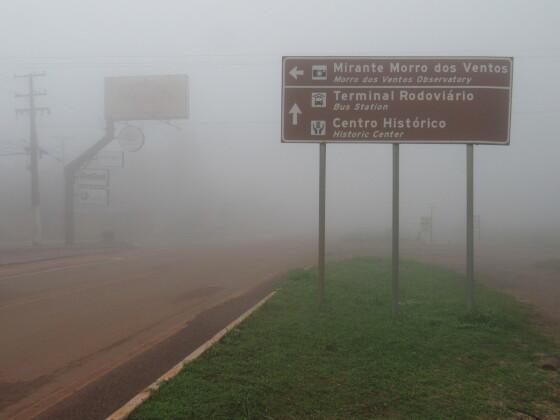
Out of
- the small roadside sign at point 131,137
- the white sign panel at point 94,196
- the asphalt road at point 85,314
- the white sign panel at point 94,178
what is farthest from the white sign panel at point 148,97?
the asphalt road at point 85,314

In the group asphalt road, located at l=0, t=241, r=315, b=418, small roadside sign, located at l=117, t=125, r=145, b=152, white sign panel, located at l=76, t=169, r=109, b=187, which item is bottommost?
asphalt road, located at l=0, t=241, r=315, b=418

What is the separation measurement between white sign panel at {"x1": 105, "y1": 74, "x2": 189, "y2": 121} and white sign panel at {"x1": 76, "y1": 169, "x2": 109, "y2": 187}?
452 centimetres

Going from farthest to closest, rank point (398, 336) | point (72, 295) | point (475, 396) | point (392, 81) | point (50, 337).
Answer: point (72, 295) < point (392, 81) < point (50, 337) < point (398, 336) < point (475, 396)

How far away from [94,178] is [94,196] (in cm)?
111

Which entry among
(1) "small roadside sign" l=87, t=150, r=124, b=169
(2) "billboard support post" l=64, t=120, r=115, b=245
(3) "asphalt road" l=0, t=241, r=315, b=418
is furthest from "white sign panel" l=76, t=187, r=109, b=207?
(3) "asphalt road" l=0, t=241, r=315, b=418

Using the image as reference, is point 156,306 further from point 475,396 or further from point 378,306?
point 475,396

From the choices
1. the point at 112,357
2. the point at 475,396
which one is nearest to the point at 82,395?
the point at 112,357

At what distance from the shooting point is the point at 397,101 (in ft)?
27.8

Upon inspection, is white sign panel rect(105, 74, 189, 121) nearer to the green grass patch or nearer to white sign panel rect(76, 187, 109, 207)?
white sign panel rect(76, 187, 109, 207)

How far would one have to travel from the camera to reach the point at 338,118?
8562mm

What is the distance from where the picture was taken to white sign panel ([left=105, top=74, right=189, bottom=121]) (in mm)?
37562

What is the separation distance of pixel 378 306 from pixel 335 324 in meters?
2.03

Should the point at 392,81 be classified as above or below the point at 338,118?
above

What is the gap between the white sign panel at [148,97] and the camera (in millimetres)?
37562
